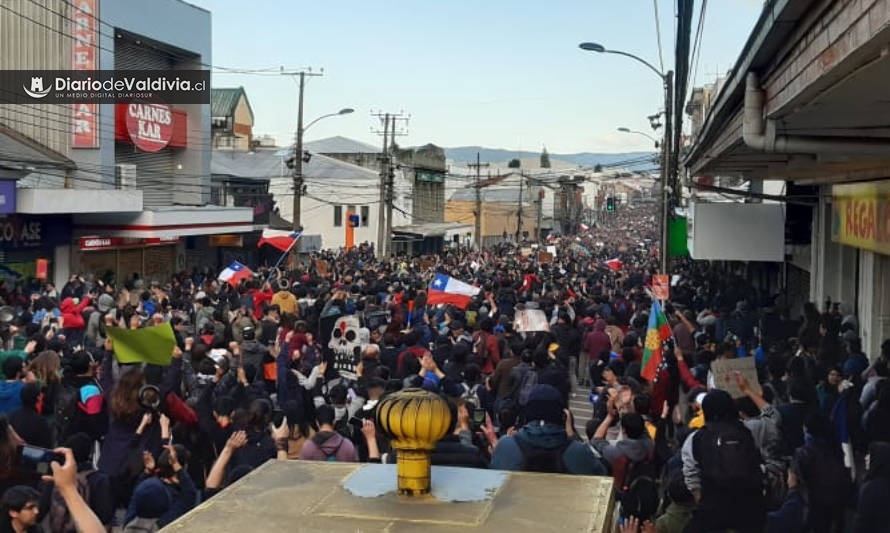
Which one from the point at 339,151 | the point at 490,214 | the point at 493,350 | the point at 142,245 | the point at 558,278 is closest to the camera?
the point at 493,350

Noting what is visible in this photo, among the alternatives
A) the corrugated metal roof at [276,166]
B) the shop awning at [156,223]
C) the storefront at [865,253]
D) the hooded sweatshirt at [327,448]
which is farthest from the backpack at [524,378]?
the corrugated metal roof at [276,166]

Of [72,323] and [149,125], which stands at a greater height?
[149,125]

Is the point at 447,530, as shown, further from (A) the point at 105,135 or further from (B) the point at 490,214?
(B) the point at 490,214

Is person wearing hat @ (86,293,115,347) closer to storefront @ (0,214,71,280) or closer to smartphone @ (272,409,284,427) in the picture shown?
smartphone @ (272,409,284,427)

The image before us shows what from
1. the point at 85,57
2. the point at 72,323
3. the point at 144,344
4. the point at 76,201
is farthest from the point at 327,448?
the point at 85,57

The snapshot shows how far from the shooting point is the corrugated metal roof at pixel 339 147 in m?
69.0

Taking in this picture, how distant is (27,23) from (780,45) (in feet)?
86.9

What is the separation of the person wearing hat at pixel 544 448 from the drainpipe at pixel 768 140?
2.84 m

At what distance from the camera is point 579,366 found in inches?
656

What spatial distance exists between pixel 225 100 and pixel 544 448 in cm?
6802

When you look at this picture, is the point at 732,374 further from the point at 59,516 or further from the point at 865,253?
the point at 865,253

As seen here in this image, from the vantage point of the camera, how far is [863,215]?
12.6m

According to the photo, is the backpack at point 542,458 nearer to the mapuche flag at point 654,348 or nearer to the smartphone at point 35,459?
the smartphone at point 35,459

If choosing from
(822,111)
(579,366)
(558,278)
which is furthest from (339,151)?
(822,111)
